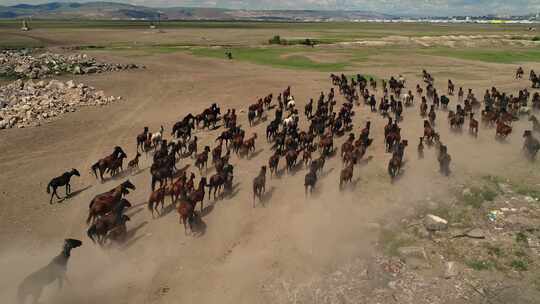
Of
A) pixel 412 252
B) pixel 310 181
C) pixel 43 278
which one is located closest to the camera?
pixel 43 278

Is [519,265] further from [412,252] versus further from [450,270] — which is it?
[412,252]

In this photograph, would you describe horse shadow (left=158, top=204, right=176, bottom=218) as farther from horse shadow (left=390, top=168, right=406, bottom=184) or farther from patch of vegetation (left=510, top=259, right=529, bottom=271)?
patch of vegetation (left=510, top=259, right=529, bottom=271)

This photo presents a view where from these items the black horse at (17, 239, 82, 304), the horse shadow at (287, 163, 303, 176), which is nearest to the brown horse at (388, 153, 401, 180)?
the horse shadow at (287, 163, 303, 176)

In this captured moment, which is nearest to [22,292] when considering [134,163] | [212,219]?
[212,219]

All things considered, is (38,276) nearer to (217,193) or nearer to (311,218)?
(217,193)

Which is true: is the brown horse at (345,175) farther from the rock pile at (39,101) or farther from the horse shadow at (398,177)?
the rock pile at (39,101)
